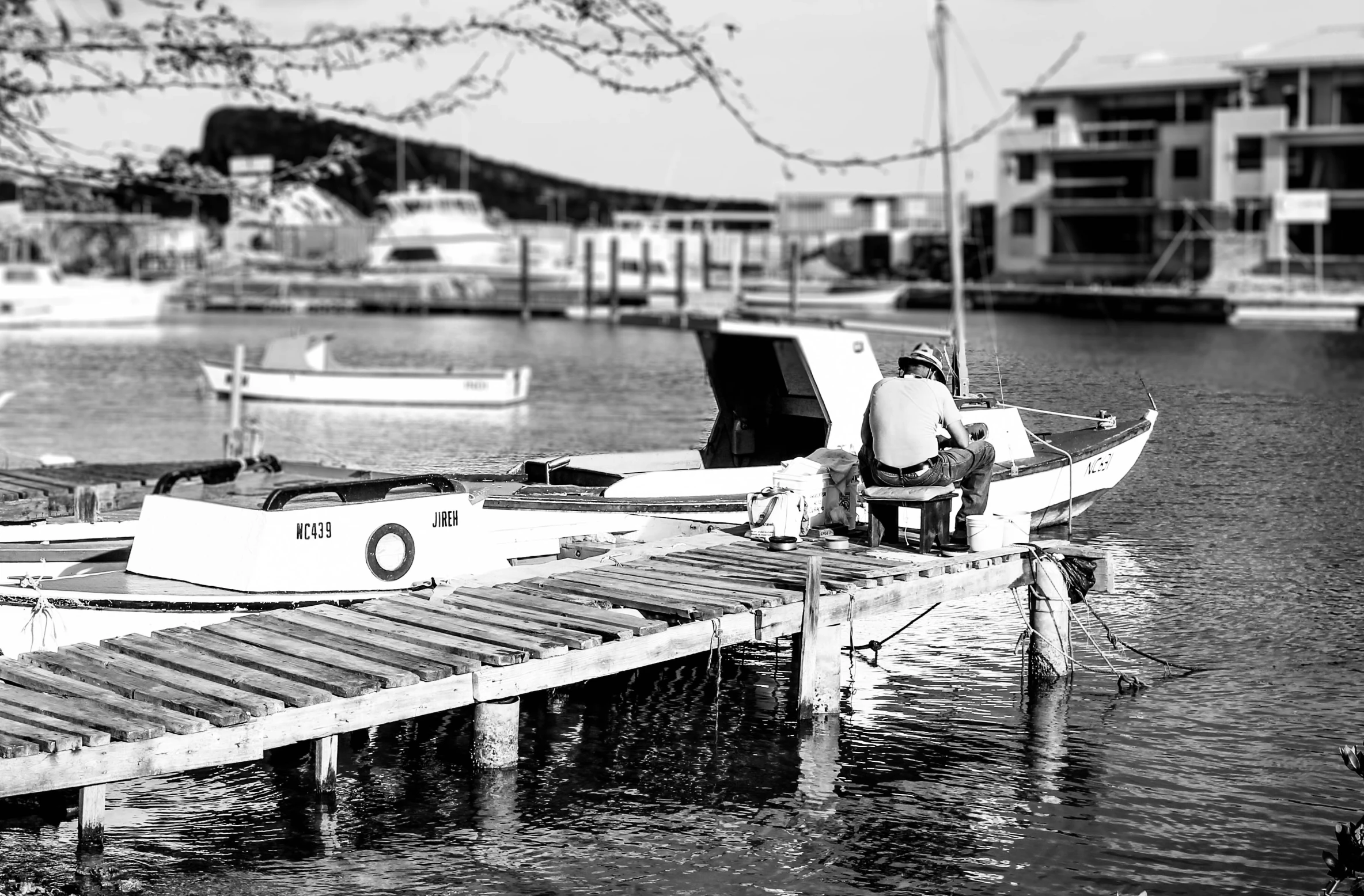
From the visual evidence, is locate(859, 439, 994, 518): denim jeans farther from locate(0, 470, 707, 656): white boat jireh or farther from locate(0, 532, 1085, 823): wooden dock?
locate(0, 470, 707, 656): white boat jireh

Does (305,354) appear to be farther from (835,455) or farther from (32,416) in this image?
(835,455)

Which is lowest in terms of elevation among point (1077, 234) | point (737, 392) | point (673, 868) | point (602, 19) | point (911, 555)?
point (673, 868)

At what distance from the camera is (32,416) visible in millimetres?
43125

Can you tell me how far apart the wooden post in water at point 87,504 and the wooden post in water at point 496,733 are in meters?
7.06

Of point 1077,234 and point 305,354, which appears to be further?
point 1077,234

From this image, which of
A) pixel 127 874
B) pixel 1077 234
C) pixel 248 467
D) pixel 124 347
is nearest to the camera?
pixel 127 874

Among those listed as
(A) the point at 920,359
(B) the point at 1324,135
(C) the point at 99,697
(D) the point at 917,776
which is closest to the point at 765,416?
(A) the point at 920,359

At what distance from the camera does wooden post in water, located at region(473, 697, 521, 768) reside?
39.0 ft

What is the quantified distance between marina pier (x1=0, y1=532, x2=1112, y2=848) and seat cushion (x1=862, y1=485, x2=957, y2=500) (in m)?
0.51

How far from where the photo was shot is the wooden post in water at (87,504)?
697 inches

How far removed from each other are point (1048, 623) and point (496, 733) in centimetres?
544

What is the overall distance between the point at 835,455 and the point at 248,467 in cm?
846

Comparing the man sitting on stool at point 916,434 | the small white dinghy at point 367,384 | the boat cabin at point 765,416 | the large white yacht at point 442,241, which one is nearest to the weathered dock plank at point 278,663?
the man sitting on stool at point 916,434

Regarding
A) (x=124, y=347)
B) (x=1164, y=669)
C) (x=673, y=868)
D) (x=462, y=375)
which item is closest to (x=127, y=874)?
(x=673, y=868)
